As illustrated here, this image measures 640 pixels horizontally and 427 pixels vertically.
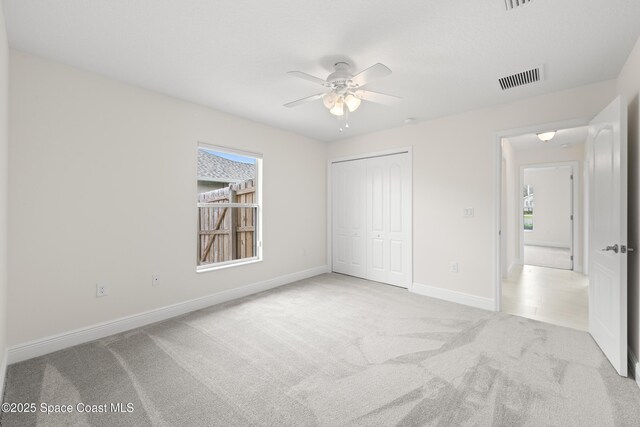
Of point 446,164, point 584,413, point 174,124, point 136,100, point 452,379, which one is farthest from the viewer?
point 446,164

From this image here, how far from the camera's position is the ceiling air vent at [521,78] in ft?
8.41

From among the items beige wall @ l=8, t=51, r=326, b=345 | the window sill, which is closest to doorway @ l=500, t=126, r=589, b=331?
the window sill

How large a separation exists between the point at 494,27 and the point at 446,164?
6.81 feet

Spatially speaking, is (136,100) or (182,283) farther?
(182,283)

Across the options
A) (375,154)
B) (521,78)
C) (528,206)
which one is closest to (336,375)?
(521,78)

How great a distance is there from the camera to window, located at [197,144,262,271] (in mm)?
3719

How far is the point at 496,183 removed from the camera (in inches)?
134

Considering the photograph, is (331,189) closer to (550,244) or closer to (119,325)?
(119,325)

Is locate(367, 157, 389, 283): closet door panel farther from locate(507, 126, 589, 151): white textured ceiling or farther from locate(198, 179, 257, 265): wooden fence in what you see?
locate(507, 126, 589, 151): white textured ceiling

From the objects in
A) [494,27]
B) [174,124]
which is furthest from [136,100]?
[494,27]

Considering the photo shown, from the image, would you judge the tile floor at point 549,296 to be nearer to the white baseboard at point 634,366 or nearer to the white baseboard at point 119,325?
the white baseboard at point 634,366

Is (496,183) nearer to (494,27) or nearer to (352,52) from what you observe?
(494,27)

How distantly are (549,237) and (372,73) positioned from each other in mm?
9459

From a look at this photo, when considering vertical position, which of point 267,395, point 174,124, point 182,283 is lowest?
point 267,395
